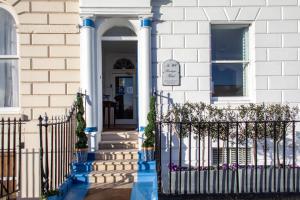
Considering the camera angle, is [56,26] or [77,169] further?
[56,26]

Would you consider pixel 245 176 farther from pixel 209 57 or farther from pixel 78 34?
pixel 78 34

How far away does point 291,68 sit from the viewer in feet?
26.8

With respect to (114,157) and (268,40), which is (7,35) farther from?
(268,40)

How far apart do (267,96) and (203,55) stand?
179 centimetres

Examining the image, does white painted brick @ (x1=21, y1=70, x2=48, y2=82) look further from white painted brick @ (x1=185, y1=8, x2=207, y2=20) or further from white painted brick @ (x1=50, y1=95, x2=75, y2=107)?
white painted brick @ (x1=185, y1=8, x2=207, y2=20)

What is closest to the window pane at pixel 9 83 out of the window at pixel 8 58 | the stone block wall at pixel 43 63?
the window at pixel 8 58

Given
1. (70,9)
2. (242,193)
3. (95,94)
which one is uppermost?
(70,9)

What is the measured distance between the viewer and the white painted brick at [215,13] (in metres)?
8.10

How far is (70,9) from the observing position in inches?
325

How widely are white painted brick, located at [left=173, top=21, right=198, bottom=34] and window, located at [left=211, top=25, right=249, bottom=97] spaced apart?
0.62 m

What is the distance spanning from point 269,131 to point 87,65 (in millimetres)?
4249

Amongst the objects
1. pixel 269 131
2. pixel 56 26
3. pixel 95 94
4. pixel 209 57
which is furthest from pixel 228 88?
pixel 56 26

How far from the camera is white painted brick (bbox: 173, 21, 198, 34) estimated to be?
8047mm

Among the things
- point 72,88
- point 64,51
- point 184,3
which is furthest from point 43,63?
point 184,3
